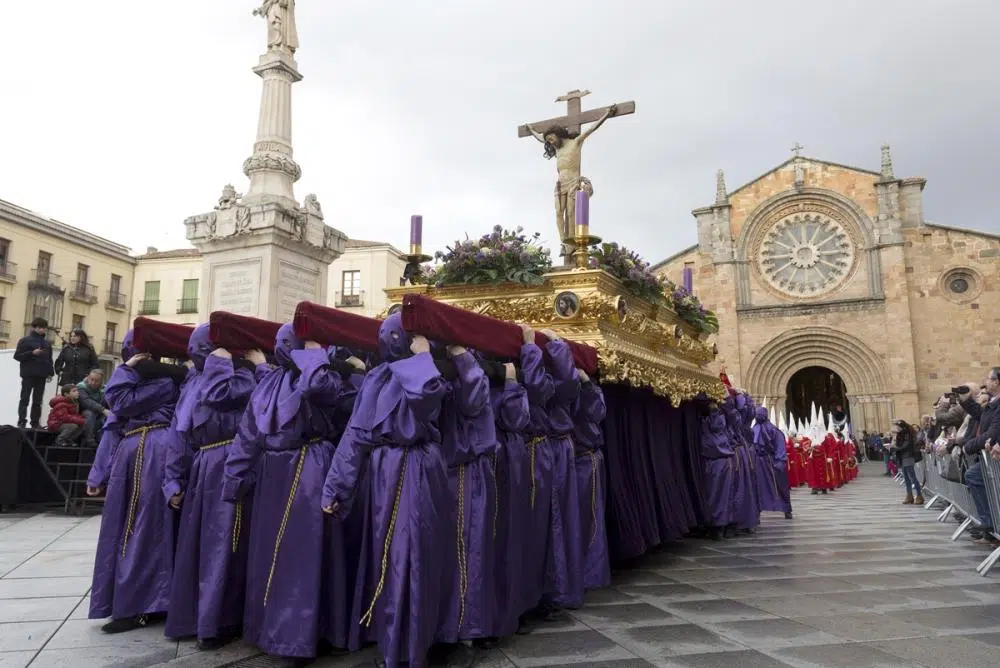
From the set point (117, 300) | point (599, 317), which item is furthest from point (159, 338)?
point (117, 300)

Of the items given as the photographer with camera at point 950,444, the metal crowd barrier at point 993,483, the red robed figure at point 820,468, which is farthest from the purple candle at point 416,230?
the red robed figure at point 820,468

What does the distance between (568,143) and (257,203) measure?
22.4 ft

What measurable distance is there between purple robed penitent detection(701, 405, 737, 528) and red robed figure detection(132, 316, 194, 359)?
6.02 m

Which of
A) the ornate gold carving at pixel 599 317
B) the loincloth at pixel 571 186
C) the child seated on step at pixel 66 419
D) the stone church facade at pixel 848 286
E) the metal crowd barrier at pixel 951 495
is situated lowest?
the metal crowd barrier at pixel 951 495

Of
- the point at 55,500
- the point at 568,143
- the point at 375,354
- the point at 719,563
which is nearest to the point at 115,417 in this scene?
the point at 375,354

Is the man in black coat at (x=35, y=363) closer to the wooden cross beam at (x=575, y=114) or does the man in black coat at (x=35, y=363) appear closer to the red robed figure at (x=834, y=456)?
the wooden cross beam at (x=575, y=114)

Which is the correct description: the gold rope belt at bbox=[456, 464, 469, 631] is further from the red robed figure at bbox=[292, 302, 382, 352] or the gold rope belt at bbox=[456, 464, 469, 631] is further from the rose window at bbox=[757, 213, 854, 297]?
the rose window at bbox=[757, 213, 854, 297]

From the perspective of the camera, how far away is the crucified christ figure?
6777 millimetres

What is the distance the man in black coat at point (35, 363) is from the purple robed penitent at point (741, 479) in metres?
9.94

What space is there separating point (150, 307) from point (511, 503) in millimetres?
36534

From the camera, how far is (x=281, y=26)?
13.2 metres

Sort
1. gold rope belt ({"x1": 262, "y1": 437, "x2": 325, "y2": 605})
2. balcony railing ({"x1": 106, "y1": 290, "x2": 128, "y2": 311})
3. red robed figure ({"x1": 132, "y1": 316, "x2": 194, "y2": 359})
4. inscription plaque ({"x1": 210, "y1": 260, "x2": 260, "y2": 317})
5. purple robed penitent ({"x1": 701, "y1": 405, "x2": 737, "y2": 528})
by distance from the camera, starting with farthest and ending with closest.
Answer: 1. balcony railing ({"x1": 106, "y1": 290, "x2": 128, "y2": 311})
2. inscription plaque ({"x1": 210, "y1": 260, "x2": 260, "y2": 317})
3. purple robed penitent ({"x1": 701, "y1": 405, "x2": 737, "y2": 528})
4. red robed figure ({"x1": 132, "y1": 316, "x2": 194, "y2": 359})
5. gold rope belt ({"x1": 262, "y1": 437, "x2": 325, "y2": 605})

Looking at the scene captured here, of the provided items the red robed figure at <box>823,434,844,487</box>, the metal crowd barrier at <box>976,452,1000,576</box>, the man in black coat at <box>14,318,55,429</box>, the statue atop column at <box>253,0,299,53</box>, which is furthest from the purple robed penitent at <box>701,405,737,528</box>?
the red robed figure at <box>823,434,844,487</box>

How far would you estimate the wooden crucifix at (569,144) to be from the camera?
266 inches
